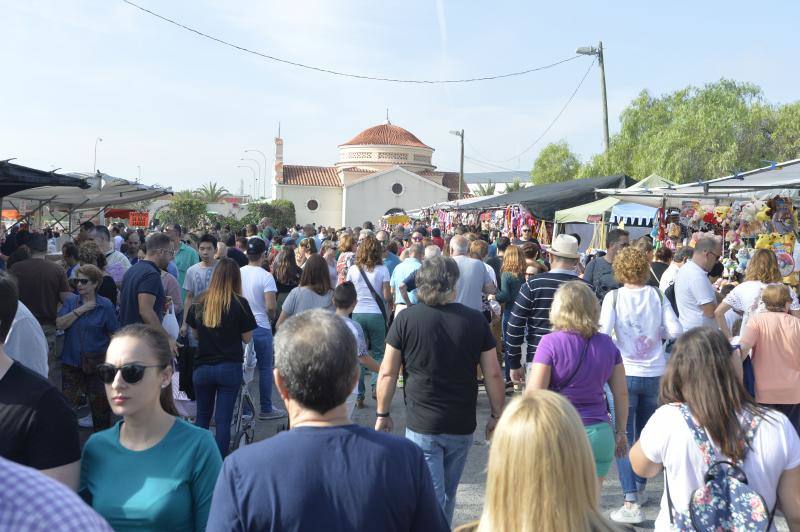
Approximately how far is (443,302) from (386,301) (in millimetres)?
3905

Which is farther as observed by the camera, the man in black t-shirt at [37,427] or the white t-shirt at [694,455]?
the white t-shirt at [694,455]

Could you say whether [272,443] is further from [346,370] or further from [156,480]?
[156,480]

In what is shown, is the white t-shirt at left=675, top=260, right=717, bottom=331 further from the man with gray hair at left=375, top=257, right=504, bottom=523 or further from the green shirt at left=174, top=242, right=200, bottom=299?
the green shirt at left=174, top=242, right=200, bottom=299

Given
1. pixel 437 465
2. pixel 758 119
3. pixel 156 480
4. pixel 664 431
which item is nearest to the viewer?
pixel 156 480

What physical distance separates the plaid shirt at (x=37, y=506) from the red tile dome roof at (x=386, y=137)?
67.1 meters

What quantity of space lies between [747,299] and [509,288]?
3.07 metres

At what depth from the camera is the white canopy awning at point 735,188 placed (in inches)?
286

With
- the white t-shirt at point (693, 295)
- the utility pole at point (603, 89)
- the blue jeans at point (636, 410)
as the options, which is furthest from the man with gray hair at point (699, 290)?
the utility pole at point (603, 89)

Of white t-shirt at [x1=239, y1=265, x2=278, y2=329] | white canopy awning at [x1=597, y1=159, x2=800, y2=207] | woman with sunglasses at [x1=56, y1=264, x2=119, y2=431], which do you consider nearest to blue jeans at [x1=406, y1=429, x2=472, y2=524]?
white t-shirt at [x1=239, y1=265, x2=278, y2=329]

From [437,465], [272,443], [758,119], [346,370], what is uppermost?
[758,119]

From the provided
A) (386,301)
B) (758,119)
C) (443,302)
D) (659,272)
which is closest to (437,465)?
(443,302)

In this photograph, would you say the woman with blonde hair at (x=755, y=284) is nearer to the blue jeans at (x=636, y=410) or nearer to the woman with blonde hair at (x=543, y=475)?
the blue jeans at (x=636, y=410)

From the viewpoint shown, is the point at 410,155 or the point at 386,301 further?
the point at 410,155

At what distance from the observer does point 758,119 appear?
111ft
